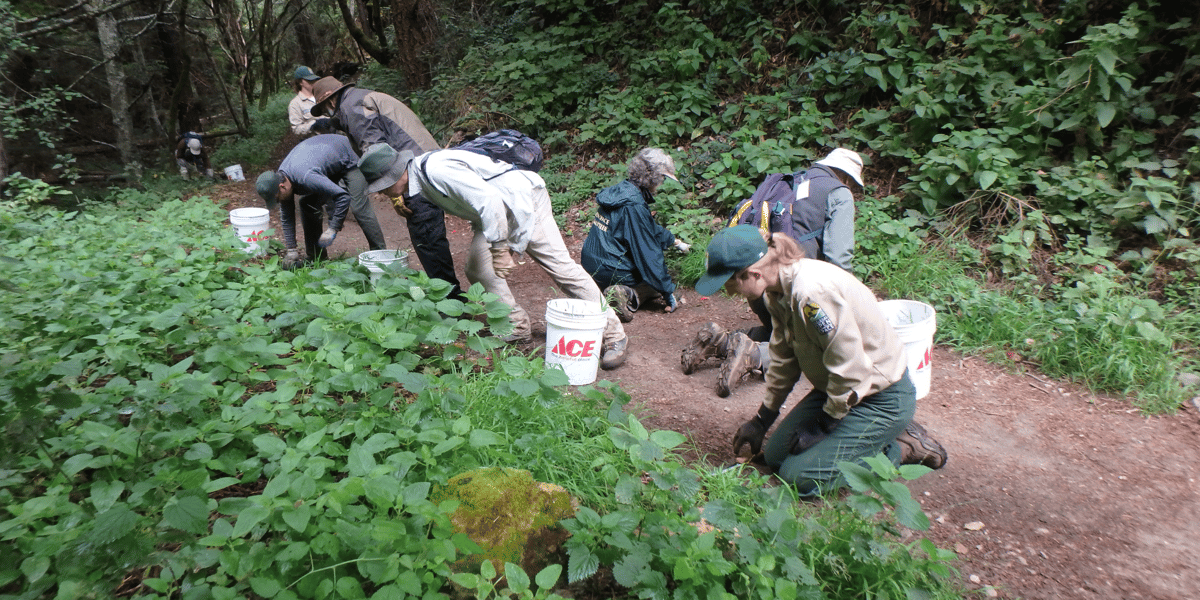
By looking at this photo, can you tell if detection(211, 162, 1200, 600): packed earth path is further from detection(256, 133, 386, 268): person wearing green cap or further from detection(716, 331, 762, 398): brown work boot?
detection(256, 133, 386, 268): person wearing green cap

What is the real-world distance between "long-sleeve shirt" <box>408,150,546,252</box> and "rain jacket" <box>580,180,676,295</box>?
1.02 m

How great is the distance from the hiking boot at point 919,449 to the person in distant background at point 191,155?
38.7ft

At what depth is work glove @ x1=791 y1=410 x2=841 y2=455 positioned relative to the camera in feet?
10.1

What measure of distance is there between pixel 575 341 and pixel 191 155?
1071cm

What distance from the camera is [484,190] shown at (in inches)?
158

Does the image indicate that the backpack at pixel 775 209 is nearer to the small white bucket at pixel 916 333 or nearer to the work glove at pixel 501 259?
the small white bucket at pixel 916 333

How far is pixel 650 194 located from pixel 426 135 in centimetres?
219

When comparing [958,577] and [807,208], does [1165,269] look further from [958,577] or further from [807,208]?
[958,577]

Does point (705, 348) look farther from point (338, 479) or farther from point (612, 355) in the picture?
point (338, 479)

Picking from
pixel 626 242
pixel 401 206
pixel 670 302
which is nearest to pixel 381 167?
pixel 401 206

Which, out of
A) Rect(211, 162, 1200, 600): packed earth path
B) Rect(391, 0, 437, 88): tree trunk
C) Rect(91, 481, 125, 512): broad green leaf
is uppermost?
Rect(391, 0, 437, 88): tree trunk

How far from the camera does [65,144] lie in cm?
1117

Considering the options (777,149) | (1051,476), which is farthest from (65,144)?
(1051,476)

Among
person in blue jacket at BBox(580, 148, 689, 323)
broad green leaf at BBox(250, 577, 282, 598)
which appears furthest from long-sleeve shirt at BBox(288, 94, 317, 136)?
broad green leaf at BBox(250, 577, 282, 598)
